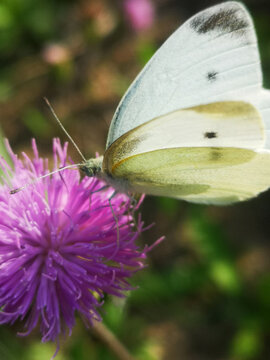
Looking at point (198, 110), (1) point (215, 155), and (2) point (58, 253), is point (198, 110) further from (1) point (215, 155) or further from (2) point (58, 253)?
(2) point (58, 253)

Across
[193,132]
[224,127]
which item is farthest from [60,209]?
[224,127]

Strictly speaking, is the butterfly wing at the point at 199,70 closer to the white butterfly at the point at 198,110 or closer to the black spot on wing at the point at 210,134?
the white butterfly at the point at 198,110

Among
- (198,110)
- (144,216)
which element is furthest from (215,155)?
(144,216)

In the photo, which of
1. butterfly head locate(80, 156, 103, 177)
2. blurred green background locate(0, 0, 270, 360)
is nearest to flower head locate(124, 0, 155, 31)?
blurred green background locate(0, 0, 270, 360)

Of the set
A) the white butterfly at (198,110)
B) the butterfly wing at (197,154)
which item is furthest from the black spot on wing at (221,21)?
the butterfly wing at (197,154)

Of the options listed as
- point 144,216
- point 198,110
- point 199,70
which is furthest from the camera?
point 144,216
